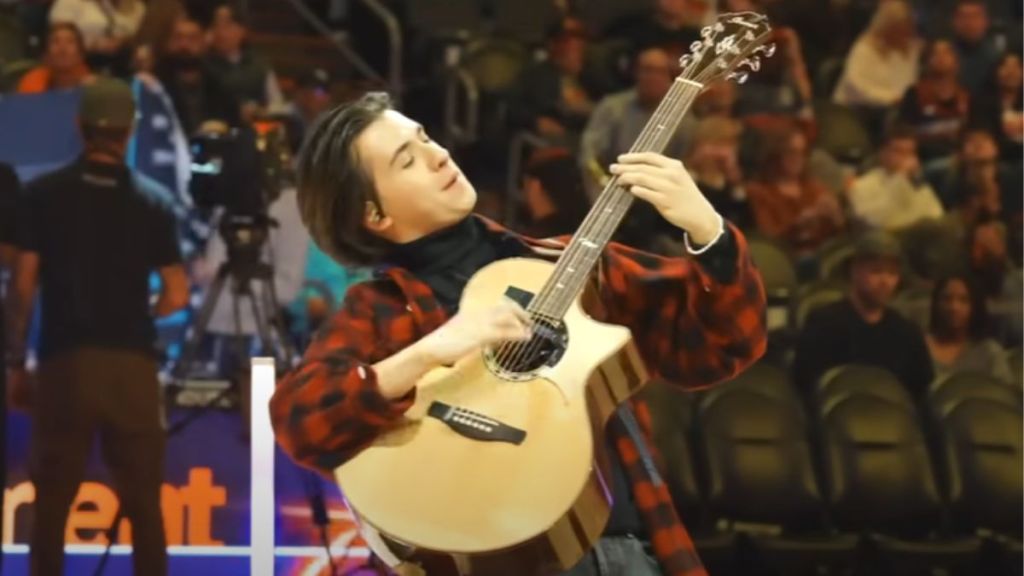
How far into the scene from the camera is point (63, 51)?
6.60m

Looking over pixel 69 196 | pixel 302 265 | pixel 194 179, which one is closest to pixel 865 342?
pixel 302 265

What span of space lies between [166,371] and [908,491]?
255cm

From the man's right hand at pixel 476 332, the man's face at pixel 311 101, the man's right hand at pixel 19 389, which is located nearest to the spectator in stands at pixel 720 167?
the man's face at pixel 311 101

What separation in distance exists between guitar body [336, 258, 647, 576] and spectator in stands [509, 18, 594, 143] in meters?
4.67

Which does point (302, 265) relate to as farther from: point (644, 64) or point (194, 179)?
point (644, 64)

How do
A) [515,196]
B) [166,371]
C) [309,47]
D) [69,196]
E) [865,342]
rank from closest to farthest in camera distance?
1. [69,196]
2. [166,371]
3. [865,342]
4. [515,196]
5. [309,47]

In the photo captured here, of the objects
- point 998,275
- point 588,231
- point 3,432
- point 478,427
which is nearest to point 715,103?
point 998,275

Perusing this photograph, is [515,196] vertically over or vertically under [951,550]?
over

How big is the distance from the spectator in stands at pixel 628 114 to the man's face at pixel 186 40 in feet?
5.39

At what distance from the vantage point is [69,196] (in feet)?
17.6

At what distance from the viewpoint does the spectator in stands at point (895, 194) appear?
727 centimetres

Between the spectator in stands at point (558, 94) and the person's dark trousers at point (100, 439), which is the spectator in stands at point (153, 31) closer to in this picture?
the spectator in stands at point (558, 94)

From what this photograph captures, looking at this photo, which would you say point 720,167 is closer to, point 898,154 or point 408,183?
point 898,154

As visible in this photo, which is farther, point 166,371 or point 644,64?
point 644,64
